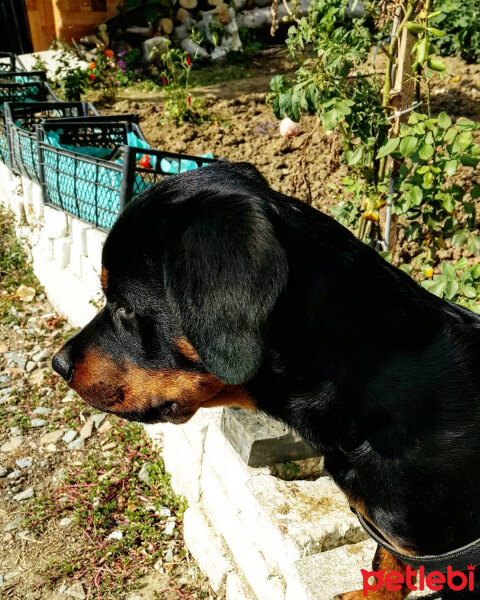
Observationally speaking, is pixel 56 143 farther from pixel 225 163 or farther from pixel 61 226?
pixel 225 163

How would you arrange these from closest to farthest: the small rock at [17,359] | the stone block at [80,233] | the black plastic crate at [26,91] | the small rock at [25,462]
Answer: the small rock at [25,462] < the small rock at [17,359] < the stone block at [80,233] < the black plastic crate at [26,91]

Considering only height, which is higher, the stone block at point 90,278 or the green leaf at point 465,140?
the green leaf at point 465,140

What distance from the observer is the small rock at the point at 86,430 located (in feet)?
12.3

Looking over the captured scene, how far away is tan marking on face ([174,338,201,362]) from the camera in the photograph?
1877 millimetres

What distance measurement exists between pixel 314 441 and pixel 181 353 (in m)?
0.48

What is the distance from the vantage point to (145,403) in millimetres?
2010

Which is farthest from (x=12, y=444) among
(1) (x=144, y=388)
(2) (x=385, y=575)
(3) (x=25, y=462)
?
(2) (x=385, y=575)

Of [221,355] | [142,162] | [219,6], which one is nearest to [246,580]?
[221,355]

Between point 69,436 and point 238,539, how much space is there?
1578 millimetres

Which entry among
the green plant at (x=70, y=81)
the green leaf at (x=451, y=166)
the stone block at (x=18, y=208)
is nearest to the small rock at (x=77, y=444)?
the green leaf at (x=451, y=166)

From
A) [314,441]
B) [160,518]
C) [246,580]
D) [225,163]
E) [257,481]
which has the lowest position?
[160,518]

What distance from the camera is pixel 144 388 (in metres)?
1.98

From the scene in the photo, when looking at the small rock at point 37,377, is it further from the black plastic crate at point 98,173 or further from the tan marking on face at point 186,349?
the tan marking on face at point 186,349

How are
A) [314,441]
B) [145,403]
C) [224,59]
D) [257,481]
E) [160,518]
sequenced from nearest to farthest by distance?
1. [314,441]
2. [145,403]
3. [257,481]
4. [160,518]
5. [224,59]
